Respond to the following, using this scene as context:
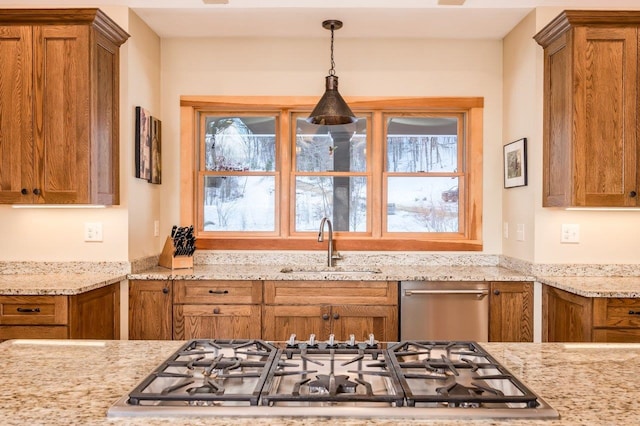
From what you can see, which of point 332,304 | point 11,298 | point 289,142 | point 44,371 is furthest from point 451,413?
point 289,142

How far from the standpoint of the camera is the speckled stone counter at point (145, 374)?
3.18 feet

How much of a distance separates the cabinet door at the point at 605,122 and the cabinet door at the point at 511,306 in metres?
0.66

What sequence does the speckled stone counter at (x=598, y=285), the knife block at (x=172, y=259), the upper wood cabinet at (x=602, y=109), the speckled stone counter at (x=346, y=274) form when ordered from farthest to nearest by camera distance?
the knife block at (x=172, y=259)
the speckled stone counter at (x=346, y=274)
the upper wood cabinet at (x=602, y=109)
the speckled stone counter at (x=598, y=285)

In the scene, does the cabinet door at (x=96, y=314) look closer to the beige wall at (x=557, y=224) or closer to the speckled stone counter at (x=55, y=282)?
the speckled stone counter at (x=55, y=282)

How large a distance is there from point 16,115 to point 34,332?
1243 millimetres

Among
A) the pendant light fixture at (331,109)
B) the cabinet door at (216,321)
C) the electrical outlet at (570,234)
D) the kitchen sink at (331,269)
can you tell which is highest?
the pendant light fixture at (331,109)

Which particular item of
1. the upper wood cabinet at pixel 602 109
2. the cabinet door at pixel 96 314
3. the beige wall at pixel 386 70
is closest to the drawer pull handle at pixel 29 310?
the cabinet door at pixel 96 314

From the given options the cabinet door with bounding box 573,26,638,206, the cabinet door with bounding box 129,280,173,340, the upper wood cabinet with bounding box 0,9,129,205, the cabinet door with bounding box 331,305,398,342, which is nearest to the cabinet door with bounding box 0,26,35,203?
the upper wood cabinet with bounding box 0,9,129,205

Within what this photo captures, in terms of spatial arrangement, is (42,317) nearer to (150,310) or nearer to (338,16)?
(150,310)

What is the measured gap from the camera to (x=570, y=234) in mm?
3275

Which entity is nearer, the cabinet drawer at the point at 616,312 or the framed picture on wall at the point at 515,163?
the cabinet drawer at the point at 616,312

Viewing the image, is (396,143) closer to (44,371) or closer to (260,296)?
(260,296)

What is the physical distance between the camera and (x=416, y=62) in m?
3.86

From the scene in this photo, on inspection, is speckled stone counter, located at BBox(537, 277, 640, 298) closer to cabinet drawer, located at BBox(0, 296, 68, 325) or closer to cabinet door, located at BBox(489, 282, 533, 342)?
cabinet door, located at BBox(489, 282, 533, 342)
